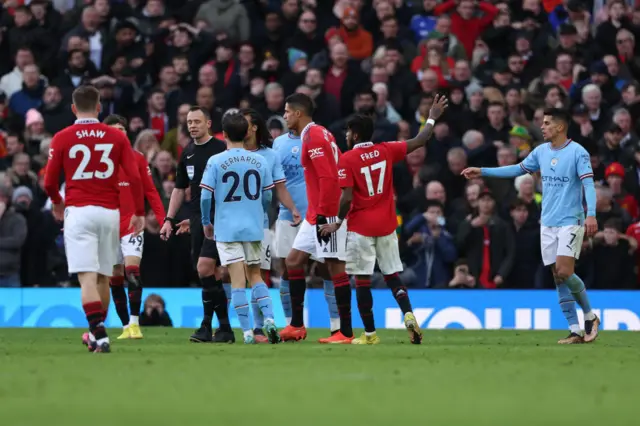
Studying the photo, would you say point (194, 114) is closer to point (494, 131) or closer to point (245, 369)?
point (245, 369)

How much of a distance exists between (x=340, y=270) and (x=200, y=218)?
1594 mm

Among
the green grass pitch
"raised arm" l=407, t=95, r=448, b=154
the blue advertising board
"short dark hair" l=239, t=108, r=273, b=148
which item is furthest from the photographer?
the blue advertising board

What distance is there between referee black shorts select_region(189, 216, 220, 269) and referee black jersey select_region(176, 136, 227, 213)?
0.43ft

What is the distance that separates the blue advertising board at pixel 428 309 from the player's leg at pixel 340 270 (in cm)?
506

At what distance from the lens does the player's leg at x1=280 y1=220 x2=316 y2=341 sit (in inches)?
568

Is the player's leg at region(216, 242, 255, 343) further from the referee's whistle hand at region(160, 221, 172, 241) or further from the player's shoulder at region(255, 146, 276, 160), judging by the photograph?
the player's shoulder at region(255, 146, 276, 160)

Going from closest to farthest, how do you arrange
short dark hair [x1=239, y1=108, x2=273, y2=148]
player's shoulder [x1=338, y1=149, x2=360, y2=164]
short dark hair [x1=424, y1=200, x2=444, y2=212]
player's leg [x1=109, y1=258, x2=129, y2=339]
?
player's shoulder [x1=338, y1=149, x2=360, y2=164] → short dark hair [x1=239, y1=108, x2=273, y2=148] → player's leg [x1=109, y1=258, x2=129, y2=339] → short dark hair [x1=424, y1=200, x2=444, y2=212]

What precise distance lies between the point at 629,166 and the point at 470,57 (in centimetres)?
446

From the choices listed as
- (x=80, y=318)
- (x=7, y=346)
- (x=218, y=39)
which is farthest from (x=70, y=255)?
(x=218, y=39)

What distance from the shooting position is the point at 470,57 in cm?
2406

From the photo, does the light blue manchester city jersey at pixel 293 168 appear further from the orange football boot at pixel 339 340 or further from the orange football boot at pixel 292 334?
the orange football boot at pixel 339 340

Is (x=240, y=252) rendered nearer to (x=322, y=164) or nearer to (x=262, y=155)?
(x=322, y=164)

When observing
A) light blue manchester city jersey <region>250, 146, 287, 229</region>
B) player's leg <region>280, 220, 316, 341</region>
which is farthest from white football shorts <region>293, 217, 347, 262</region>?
light blue manchester city jersey <region>250, 146, 287, 229</region>

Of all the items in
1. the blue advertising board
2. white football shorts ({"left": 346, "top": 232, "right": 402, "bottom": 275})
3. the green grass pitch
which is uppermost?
white football shorts ({"left": 346, "top": 232, "right": 402, "bottom": 275})
